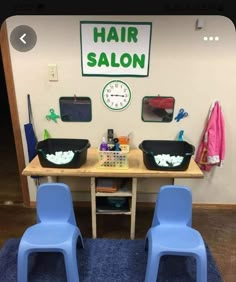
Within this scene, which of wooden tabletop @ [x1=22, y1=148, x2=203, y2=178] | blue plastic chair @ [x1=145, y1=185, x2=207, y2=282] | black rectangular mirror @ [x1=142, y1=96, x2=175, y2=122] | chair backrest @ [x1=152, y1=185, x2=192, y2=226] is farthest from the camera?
black rectangular mirror @ [x1=142, y1=96, x2=175, y2=122]

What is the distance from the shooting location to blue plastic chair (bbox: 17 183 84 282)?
116 centimetres

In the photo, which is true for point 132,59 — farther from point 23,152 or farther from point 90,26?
point 23,152

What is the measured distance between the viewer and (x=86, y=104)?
166 centimetres

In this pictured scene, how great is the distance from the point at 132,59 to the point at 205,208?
124 centimetres

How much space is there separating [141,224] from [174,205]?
0.55m

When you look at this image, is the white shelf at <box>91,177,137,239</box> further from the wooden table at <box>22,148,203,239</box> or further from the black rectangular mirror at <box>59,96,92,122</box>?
the black rectangular mirror at <box>59,96,92,122</box>

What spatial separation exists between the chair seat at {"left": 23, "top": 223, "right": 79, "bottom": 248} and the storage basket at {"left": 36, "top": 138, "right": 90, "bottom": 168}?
328mm

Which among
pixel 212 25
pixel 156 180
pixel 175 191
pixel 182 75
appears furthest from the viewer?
pixel 156 180

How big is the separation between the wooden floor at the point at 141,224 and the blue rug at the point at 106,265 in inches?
4.1

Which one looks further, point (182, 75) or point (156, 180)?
point (156, 180)

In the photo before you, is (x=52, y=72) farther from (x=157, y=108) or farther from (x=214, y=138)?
(x=214, y=138)

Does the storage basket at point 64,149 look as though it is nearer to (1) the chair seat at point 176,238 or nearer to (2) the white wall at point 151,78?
(2) the white wall at point 151,78

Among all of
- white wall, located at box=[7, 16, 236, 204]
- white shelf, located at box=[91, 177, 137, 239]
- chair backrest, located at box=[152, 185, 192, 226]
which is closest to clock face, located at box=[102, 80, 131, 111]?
white wall, located at box=[7, 16, 236, 204]
